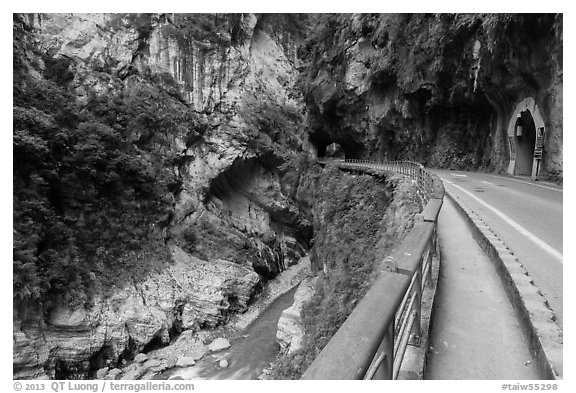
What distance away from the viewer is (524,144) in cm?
1906

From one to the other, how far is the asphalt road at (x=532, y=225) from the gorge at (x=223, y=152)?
6.79 feet

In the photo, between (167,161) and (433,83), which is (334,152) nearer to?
(433,83)

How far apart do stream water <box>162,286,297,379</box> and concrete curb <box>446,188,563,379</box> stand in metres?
11.8

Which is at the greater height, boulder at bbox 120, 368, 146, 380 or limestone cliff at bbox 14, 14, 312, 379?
limestone cliff at bbox 14, 14, 312, 379

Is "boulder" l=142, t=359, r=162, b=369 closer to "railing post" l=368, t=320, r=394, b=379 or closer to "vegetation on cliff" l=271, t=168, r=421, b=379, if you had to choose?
"vegetation on cliff" l=271, t=168, r=421, b=379

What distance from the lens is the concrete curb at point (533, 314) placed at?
2379mm

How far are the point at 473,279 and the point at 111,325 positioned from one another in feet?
49.7

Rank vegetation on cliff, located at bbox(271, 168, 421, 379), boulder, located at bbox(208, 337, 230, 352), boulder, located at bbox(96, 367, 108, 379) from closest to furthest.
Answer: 1. vegetation on cliff, located at bbox(271, 168, 421, 379)
2. boulder, located at bbox(96, 367, 108, 379)
3. boulder, located at bbox(208, 337, 230, 352)

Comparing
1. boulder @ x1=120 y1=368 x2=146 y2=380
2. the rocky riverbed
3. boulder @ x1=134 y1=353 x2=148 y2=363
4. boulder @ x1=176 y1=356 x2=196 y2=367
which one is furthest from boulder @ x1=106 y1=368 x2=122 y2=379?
boulder @ x1=176 y1=356 x2=196 y2=367

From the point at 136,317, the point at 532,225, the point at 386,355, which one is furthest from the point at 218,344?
the point at 386,355

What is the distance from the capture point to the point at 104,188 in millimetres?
17750

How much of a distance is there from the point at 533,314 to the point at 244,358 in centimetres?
1396

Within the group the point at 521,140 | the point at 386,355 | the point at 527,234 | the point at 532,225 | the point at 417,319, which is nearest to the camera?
the point at 386,355

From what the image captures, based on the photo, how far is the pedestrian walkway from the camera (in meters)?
2.51
